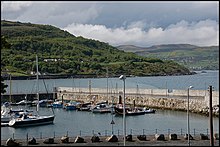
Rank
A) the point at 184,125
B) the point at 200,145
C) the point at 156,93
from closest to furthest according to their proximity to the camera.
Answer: the point at 200,145, the point at 184,125, the point at 156,93

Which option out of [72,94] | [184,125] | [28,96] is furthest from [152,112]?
[28,96]

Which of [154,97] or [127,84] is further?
[127,84]

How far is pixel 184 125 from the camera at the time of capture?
→ 4744cm

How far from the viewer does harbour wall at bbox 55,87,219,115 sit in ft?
177

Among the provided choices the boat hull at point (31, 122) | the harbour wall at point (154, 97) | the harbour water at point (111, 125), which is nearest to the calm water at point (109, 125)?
the harbour water at point (111, 125)

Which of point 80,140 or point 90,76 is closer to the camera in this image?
point 80,140

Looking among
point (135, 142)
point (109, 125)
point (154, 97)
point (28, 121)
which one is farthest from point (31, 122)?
point (135, 142)

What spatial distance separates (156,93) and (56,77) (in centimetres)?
12267

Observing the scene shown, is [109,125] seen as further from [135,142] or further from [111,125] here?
[135,142]

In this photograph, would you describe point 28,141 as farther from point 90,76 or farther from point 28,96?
point 90,76

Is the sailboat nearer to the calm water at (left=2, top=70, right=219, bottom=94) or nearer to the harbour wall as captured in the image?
the harbour wall

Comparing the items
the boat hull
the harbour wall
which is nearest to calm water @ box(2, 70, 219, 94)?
the harbour wall

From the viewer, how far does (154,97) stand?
211 ft

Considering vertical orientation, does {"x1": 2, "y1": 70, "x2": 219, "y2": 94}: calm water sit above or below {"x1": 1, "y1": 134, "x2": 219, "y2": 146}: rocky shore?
above
